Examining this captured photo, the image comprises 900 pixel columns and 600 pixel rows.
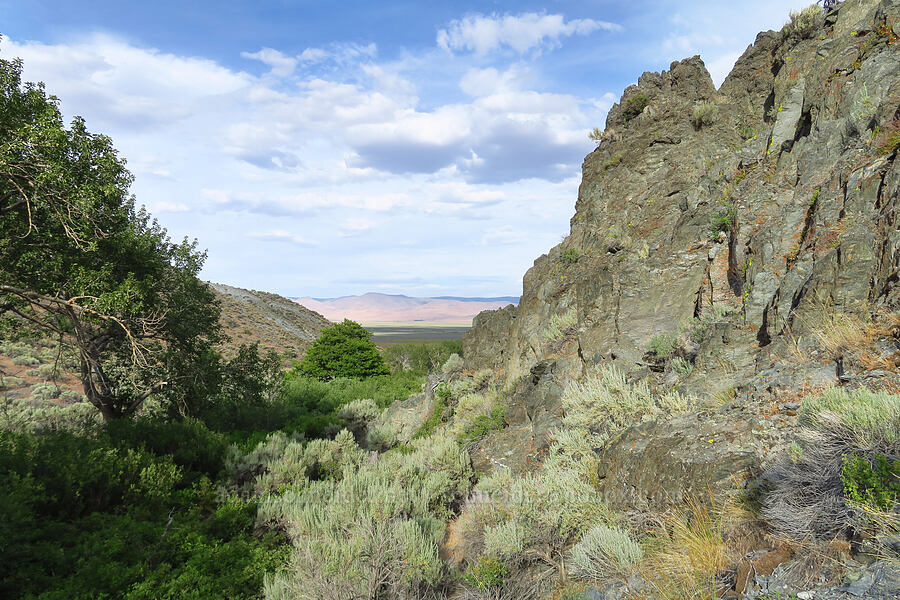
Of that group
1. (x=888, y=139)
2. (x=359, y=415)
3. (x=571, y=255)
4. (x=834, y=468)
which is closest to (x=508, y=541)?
(x=834, y=468)

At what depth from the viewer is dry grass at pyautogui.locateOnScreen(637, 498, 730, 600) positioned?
3.58m

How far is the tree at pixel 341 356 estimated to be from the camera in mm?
39312

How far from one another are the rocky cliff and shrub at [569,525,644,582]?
92 cm

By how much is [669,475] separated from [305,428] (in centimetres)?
1560

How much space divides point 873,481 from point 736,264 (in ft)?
23.4

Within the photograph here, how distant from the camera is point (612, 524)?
5.50 metres

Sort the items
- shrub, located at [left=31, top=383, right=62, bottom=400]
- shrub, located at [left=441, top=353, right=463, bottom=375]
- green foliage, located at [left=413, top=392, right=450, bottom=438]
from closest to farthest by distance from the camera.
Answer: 1. green foliage, located at [left=413, top=392, right=450, bottom=438]
2. shrub, located at [left=31, top=383, right=62, bottom=400]
3. shrub, located at [left=441, top=353, right=463, bottom=375]

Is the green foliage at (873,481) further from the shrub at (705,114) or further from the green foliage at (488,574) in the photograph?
the shrub at (705,114)

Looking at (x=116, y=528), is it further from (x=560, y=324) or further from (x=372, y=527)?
(x=560, y=324)

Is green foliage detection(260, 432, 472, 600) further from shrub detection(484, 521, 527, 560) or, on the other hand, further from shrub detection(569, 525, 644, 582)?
shrub detection(569, 525, 644, 582)

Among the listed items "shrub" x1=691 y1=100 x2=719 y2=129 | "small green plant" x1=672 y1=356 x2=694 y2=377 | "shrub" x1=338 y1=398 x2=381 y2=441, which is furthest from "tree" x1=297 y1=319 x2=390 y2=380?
"small green plant" x1=672 y1=356 x2=694 y2=377

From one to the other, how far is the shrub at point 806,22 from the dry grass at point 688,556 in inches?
678

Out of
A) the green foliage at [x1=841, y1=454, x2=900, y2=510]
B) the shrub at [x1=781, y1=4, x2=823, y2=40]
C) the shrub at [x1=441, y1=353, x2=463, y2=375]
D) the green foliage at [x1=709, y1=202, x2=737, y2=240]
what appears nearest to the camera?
the green foliage at [x1=841, y1=454, x2=900, y2=510]

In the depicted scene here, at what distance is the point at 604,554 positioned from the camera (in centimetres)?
477
